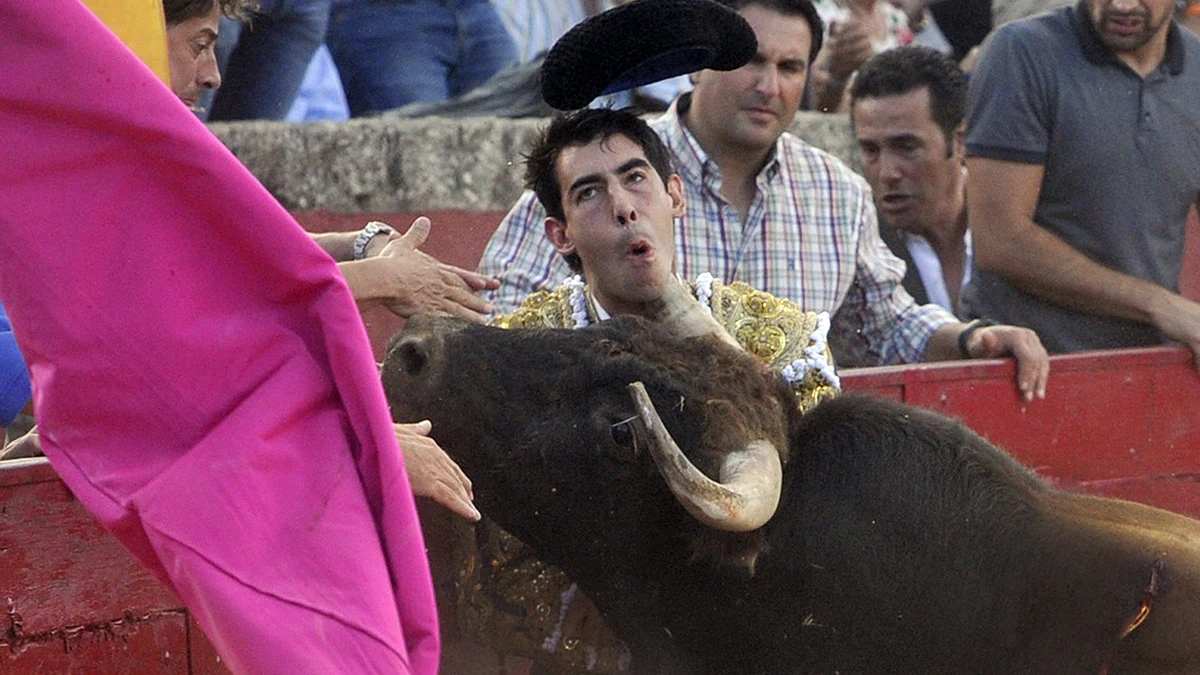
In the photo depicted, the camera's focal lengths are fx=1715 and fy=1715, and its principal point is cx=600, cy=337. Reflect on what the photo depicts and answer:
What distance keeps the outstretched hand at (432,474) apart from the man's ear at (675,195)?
3.72 ft

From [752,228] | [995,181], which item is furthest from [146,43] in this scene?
[995,181]

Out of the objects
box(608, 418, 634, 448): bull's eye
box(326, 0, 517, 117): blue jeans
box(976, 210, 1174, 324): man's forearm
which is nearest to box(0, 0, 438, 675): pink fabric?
box(608, 418, 634, 448): bull's eye

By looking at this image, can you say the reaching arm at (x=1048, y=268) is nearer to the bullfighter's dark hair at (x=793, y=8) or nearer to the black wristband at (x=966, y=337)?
the black wristband at (x=966, y=337)

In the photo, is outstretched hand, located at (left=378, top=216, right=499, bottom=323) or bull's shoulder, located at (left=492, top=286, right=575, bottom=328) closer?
outstretched hand, located at (left=378, top=216, right=499, bottom=323)

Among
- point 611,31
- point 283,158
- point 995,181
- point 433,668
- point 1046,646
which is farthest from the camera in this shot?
point 283,158

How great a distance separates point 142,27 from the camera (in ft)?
8.46

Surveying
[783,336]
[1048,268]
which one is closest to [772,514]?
[783,336]

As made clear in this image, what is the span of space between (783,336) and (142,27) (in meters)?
1.38

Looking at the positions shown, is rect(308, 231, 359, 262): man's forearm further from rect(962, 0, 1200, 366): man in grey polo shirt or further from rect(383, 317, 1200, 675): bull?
rect(962, 0, 1200, 366): man in grey polo shirt

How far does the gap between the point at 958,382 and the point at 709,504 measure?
5.84 ft

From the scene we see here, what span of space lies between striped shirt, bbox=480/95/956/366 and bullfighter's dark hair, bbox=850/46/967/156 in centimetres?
118

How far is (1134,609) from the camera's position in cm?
272

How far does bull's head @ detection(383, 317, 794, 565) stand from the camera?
2.84 m

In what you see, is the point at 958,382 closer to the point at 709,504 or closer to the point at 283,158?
the point at 709,504
